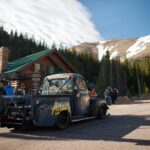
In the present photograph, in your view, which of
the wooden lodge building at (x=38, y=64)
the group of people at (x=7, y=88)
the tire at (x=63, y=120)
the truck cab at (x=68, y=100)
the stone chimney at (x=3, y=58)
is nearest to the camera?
the truck cab at (x=68, y=100)

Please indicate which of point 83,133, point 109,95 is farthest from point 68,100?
point 109,95

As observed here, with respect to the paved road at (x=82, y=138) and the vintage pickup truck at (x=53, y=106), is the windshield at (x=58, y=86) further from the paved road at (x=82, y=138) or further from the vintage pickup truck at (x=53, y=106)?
the paved road at (x=82, y=138)

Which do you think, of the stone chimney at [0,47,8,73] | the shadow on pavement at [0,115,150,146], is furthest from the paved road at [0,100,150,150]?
the stone chimney at [0,47,8,73]

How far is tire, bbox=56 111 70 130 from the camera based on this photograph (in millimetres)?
11008

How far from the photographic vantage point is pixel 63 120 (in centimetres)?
1136

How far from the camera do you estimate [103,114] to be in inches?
576

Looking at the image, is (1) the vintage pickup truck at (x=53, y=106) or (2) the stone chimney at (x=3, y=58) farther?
(2) the stone chimney at (x=3, y=58)

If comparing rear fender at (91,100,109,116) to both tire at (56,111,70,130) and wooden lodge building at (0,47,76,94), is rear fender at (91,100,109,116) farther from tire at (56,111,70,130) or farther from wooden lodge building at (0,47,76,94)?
wooden lodge building at (0,47,76,94)

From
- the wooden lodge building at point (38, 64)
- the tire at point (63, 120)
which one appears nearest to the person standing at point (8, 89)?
the tire at point (63, 120)

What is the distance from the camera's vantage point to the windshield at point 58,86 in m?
12.5

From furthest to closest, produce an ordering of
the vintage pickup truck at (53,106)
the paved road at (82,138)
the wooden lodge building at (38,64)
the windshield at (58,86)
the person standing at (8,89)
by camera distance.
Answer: the wooden lodge building at (38,64) → the person standing at (8,89) → the windshield at (58,86) → the vintage pickup truck at (53,106) → the paved road at (82,138)

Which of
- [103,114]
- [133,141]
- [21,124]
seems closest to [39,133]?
[21,124]

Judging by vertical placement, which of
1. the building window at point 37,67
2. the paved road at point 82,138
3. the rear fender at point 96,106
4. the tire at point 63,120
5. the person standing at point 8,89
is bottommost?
the paved road at point 82,138

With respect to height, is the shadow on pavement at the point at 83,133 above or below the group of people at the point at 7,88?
below
